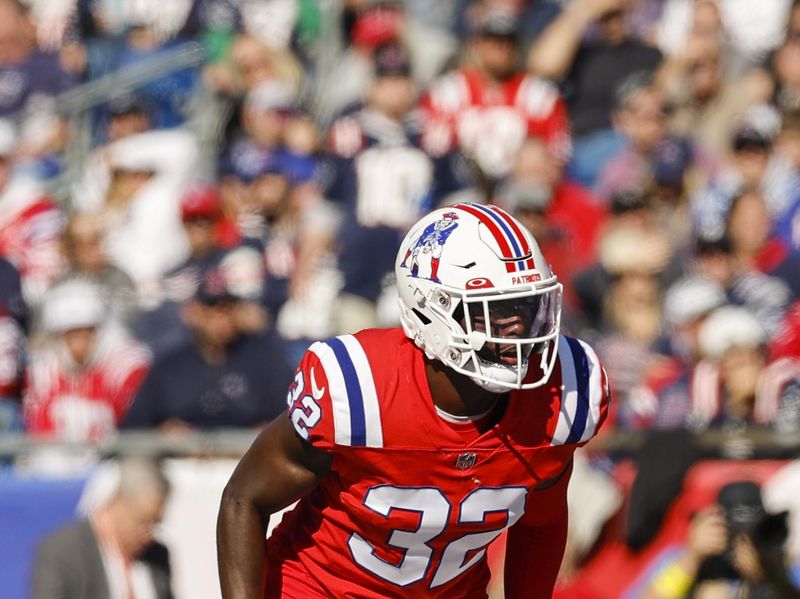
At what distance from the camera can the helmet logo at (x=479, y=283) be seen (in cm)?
354

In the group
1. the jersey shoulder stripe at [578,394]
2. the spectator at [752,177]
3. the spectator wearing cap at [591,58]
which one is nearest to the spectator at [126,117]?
the spectator wearing cap at [591,58]

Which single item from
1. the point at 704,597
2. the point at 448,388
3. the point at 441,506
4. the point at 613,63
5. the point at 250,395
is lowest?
the point at 704,597

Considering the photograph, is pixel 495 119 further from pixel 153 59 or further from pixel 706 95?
Result: pixel 153 59

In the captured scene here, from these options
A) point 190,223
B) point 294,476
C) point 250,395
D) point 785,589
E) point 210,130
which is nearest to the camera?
point 294,476

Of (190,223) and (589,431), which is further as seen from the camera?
(190,223)

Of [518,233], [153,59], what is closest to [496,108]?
[153,59]

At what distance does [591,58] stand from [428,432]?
18.7 feet

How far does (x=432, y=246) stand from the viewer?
3.63m

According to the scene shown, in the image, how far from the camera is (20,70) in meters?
10.5

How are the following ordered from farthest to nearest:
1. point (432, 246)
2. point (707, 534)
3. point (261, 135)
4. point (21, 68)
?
point (21, 68) < point (261, 135) < point (707, 534) < point (432, 246)

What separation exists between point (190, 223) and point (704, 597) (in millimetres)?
3958

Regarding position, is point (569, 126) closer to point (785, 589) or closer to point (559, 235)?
point (559, 235)

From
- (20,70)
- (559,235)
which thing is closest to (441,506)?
(559,235)

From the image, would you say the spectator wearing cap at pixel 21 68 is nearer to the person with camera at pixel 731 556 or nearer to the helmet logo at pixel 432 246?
the person with camera at pixel 731 556
